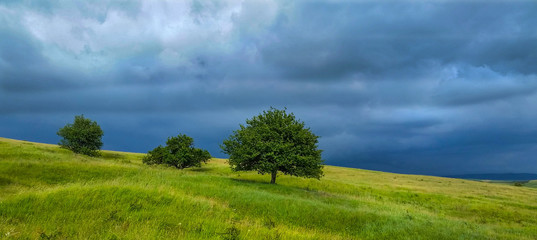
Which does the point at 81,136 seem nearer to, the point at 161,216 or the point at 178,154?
the point at 178,154

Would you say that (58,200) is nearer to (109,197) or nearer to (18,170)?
(109,197)

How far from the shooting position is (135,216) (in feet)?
33.8

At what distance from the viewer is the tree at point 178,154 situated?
5109 centimetres

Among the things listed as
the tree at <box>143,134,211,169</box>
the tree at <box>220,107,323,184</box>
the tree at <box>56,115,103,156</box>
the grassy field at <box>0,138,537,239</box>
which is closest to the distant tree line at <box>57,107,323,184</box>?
the tree at <box>220,107,323,184</box>

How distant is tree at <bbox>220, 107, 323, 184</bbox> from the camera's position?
30.2m

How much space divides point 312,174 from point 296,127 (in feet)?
19.6

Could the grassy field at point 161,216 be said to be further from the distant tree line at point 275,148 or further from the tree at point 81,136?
the tree at point 81,136

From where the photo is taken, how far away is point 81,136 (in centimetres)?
5619

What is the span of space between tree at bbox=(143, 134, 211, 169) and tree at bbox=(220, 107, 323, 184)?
19.6 m

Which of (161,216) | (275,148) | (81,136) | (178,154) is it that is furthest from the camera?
(81,136)

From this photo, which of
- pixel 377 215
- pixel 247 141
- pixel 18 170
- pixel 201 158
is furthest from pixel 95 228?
pixel 201 158

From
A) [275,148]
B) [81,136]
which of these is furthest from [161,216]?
[81,136]

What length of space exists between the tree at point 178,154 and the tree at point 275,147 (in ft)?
64.4

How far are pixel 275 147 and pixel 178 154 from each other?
27.8 meters
